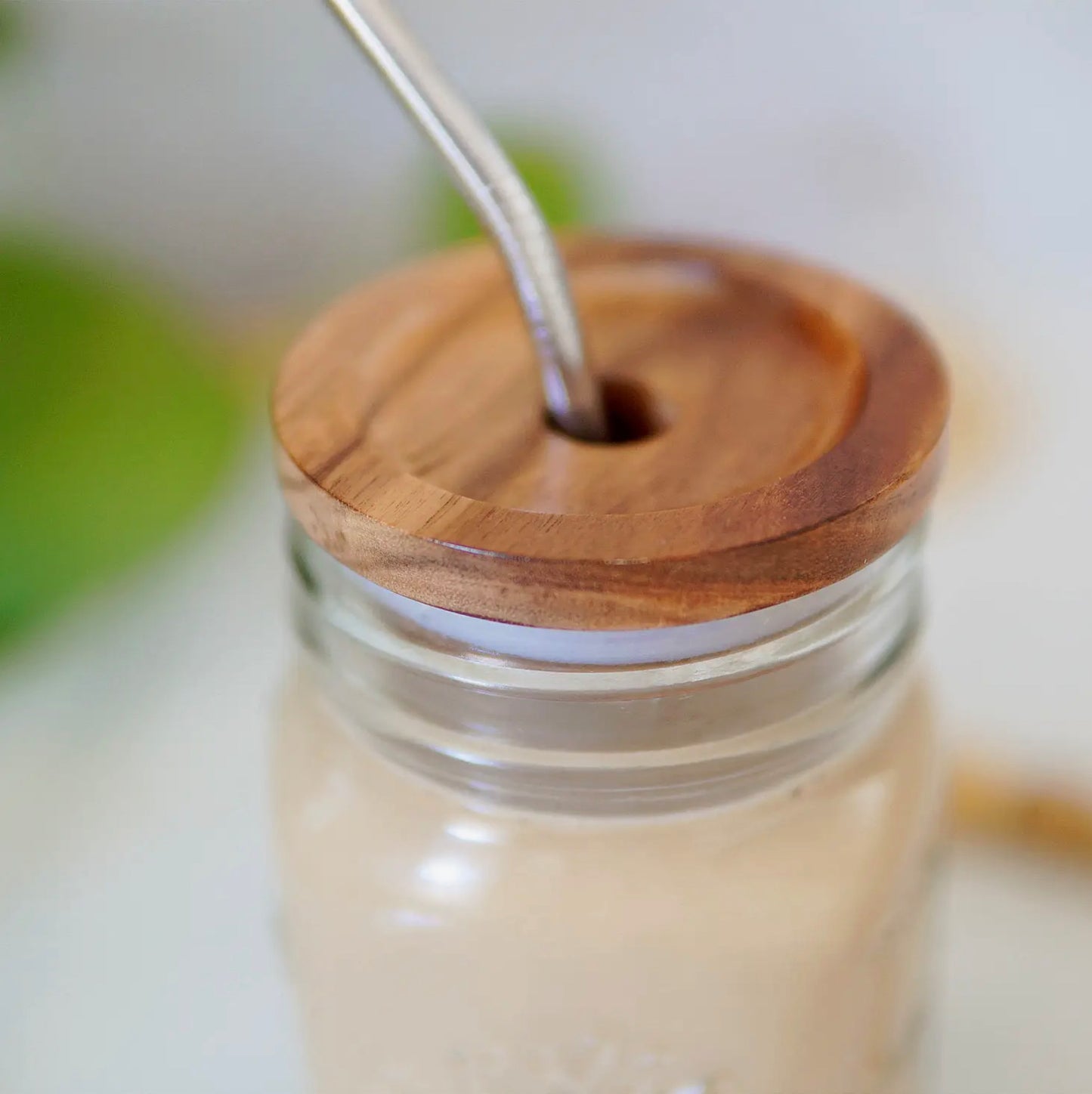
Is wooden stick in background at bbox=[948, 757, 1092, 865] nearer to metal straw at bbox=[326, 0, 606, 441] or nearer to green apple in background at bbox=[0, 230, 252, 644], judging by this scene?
metal straw at bbox=[326, 0, 606, 441]

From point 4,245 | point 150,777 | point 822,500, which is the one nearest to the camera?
point 822,500

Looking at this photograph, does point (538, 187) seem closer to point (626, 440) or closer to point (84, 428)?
point (84, 428)

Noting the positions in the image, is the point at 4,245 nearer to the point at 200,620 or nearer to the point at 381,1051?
the point at 200,620

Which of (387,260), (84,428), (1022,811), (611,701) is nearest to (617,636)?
(611,701)

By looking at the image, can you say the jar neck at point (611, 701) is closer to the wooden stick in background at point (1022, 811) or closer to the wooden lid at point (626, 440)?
the wooden lid at point (626, 440)

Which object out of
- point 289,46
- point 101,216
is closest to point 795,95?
point 289,46
